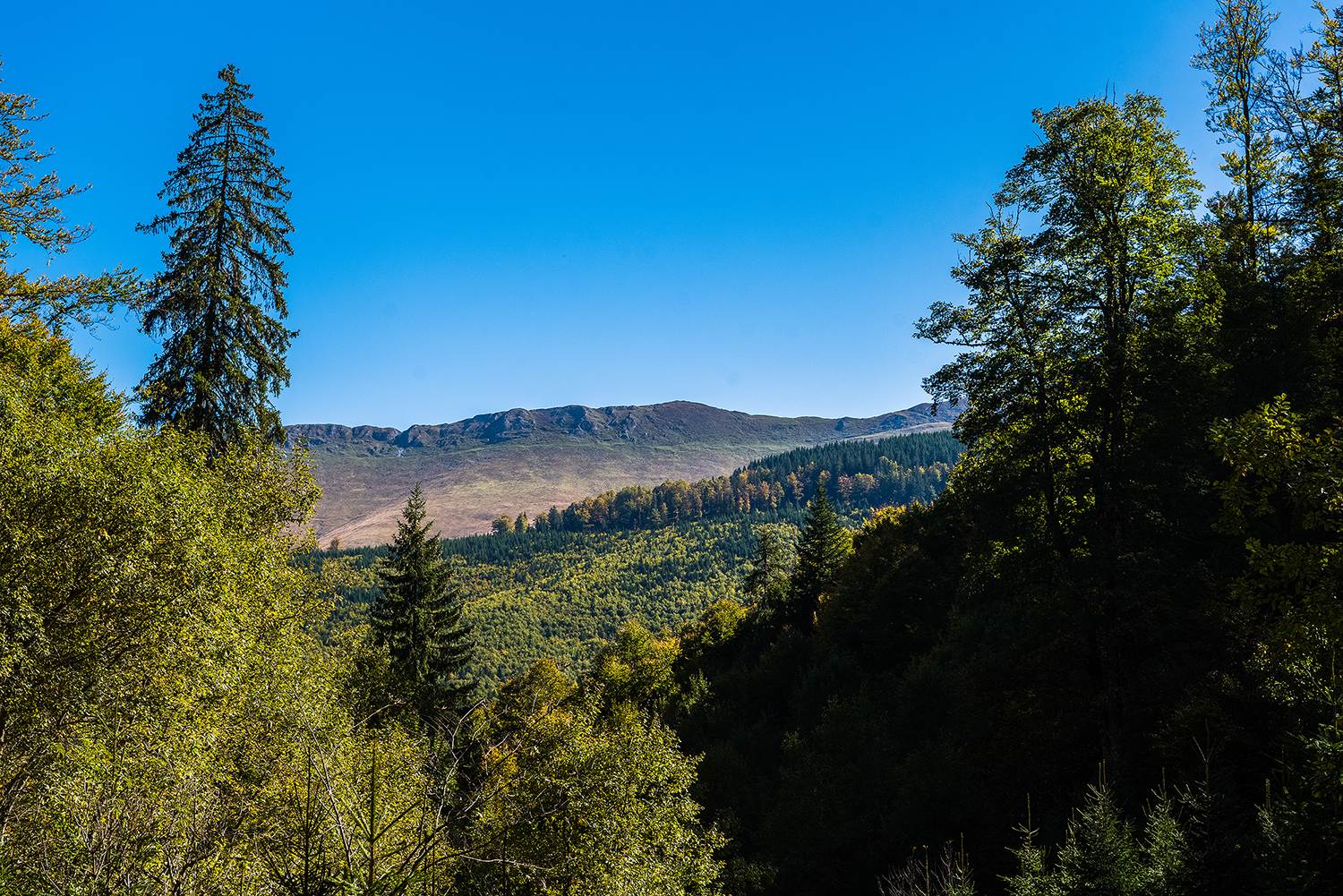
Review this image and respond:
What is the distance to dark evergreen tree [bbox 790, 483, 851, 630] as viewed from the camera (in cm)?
4453

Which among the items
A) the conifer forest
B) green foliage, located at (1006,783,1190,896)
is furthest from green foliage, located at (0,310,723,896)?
green foliage, located at (1006,783,1190,896)

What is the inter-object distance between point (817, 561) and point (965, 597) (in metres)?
32.0

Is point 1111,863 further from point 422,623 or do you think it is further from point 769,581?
point 769,581

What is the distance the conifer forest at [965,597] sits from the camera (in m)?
8.27

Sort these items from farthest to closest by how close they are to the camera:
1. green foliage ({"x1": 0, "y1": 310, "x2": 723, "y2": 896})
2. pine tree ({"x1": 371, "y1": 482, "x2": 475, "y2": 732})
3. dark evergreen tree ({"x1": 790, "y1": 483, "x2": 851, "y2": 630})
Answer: dark evergreen tree ({"x1": 790, "y1": 483, "x2": 851, "y2": 630}) → pine tree ({"x1": 371, "y1": 482, "x2": 475, "y2": 732}) → green foliage ({"x1": 0, "y1": 310, "x2": 723, "y2": 896})

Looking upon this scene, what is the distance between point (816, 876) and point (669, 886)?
28.0 feet

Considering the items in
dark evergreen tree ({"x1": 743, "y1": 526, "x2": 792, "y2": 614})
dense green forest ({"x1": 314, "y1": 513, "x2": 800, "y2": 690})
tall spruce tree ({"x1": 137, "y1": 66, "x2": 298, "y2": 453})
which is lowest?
dense green forest ({"x1": 314, "y1": 513, "x2": 800, "y2": 690})

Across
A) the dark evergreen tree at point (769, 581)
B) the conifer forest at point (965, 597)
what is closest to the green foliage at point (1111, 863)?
the conifer forest at point (965, 597)

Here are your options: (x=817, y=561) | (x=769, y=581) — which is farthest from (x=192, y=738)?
(x=769, y=581)

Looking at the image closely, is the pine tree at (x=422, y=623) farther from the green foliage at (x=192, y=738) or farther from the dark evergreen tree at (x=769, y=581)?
the dark evergreen tree at (x=769, y=581)

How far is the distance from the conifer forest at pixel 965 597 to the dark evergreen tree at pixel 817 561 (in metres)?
24.1

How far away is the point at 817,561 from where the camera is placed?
46250 millimetres

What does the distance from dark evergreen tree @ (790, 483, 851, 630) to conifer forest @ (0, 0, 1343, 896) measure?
949 inches

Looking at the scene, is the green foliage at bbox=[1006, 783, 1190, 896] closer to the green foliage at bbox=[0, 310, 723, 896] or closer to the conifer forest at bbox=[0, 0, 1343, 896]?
the conifer forest at bbox=[0, 0, 1343, 896]
